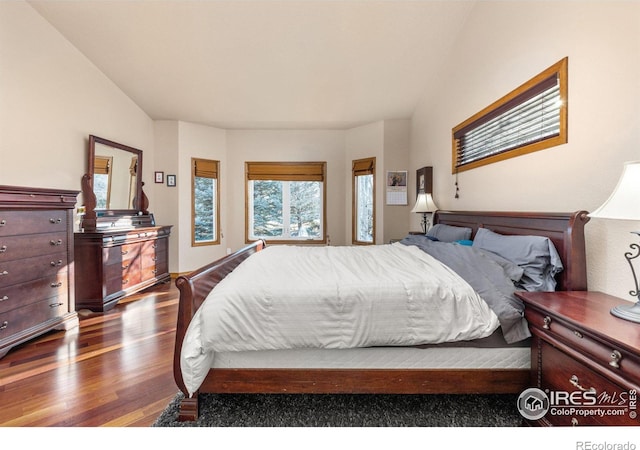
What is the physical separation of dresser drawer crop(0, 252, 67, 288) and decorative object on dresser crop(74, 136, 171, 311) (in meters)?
0.52

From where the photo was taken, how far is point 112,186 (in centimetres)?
383

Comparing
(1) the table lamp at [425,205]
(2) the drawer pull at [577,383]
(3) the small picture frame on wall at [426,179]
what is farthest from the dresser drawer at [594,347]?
(3) the small picture frame on wall at [426,179]

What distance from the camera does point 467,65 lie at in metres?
3.04

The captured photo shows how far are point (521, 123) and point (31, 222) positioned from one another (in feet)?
12.7

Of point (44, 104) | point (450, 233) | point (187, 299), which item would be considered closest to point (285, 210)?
point (450, 233)

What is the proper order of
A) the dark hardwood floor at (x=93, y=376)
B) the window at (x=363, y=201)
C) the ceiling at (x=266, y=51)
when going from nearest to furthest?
1. the dark hardwood floor at (x=93, y=376)
2. the ceiling at (x=266, y=51)
3. the window at (x=363, y=201)

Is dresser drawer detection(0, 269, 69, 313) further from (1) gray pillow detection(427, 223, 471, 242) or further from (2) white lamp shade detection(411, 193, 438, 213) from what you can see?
(2) white lamp shade detection(411, 193, 438, 213)

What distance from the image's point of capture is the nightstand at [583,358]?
3.23 feet

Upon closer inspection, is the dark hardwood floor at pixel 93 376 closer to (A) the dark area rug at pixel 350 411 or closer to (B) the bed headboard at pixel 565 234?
(A) the dark area rug at pixel 350 411

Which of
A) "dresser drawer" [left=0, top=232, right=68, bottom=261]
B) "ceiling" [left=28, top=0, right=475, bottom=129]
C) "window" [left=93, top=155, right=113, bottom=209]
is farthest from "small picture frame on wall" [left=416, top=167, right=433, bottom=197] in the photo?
"window" [left=93, top=155, right=113, bottom=209]

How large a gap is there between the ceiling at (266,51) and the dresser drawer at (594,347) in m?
3.01

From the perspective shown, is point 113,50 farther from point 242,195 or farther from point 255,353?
point 255,353

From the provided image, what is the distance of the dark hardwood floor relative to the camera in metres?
1.56
